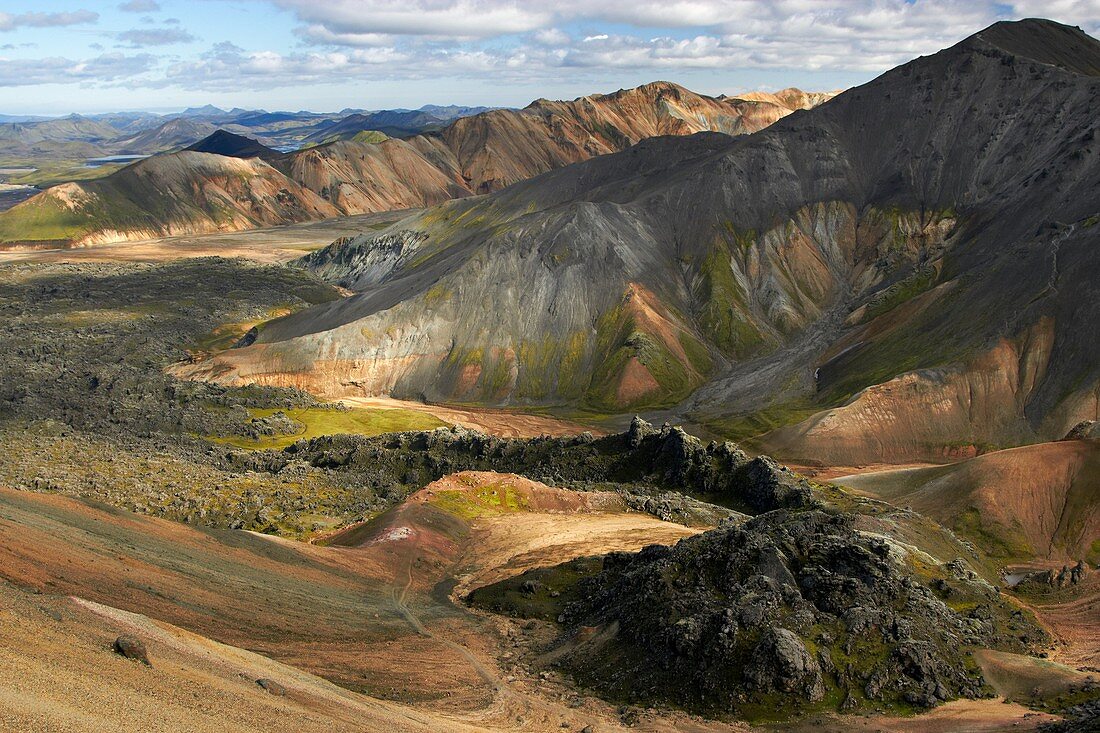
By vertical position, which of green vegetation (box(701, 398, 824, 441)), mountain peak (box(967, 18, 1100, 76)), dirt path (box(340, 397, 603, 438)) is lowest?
dirt path (box(340, 397, 603, 438))

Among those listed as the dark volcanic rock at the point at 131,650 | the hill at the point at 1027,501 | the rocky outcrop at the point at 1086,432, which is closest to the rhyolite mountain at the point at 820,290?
the rocky outcrop at the point at 1086,432

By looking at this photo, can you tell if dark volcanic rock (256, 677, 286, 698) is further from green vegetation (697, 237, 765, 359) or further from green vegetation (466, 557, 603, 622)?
green vegetation (697, 237, 765, 359)

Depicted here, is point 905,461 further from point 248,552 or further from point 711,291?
point 248,552

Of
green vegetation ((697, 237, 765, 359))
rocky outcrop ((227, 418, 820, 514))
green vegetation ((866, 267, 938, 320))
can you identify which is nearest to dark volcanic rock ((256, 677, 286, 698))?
rocky outcrop ((227, 418, 820, 514))

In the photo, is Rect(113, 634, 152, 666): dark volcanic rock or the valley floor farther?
Rect(113, 634, 152, 666): dark volcanic rock

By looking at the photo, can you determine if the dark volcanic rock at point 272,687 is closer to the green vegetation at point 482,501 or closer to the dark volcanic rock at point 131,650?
the dark volcanic rock at point 131,650

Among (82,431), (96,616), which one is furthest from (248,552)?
(82,431)

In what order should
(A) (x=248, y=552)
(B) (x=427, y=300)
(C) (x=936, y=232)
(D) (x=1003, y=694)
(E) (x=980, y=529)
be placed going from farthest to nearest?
(C) (x=936, y=232) < (B) (x=427, y=300) < (E) (x=980, y=529) < (A) (x=248, y=552) < (D) (x=1003, y=694)
